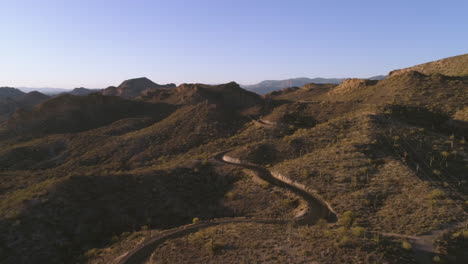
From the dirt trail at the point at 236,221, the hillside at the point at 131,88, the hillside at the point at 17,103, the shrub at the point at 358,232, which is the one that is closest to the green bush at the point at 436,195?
the dirt trail at the point at 236,221

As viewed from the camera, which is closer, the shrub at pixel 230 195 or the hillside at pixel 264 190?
the hillside at pixel 264 190

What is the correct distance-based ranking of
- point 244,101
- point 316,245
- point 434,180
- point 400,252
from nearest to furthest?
point 400,252
point 316,245
point 434,180
point 244,101

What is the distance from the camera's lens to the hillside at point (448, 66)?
59284mm

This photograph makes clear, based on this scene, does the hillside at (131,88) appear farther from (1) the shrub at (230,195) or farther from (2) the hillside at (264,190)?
(1) the shrub at (230,195)

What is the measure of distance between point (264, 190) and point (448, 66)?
67.4 m

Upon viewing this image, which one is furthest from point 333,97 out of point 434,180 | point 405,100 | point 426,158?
point 434,180

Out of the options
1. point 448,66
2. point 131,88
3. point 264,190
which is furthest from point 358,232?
point 131,88

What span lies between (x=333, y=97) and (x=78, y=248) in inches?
2236

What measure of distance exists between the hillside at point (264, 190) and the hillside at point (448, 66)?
55.2 feet

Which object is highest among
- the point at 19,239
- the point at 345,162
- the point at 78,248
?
the point at 345,162

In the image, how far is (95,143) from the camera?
47281 mm

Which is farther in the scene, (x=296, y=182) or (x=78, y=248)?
(x=296, y=182)

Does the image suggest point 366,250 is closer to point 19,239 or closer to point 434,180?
point 434,180

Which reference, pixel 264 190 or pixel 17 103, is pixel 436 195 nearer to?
pixel 264 190
